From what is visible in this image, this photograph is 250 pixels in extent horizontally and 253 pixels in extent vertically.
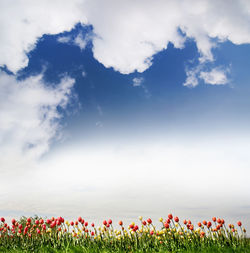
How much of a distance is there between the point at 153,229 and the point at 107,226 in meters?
1.72

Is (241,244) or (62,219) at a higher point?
(62,219)

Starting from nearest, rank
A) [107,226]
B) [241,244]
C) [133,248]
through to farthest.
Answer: [241,244]
[133,248]
[107,226]

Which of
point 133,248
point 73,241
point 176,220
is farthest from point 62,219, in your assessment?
point 176,220

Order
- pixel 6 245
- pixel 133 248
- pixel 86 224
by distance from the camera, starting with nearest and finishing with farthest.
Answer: pixel 133 248 < pixel 86 224 < pixel 6 245

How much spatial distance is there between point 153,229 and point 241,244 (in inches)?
116

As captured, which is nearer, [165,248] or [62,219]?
[165,248]

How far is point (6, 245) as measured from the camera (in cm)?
1125

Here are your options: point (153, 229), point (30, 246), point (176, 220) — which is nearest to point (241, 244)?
point (176, 220)

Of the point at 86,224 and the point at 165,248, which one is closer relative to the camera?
the point at 165,248

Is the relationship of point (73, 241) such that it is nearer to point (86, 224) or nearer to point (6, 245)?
point (86, 224)

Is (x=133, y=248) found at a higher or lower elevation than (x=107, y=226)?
lower

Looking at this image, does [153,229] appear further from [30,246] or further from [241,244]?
[30,246]

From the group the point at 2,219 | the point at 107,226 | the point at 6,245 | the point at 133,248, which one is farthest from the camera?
the point at 2,219

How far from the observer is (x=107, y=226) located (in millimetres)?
9539
